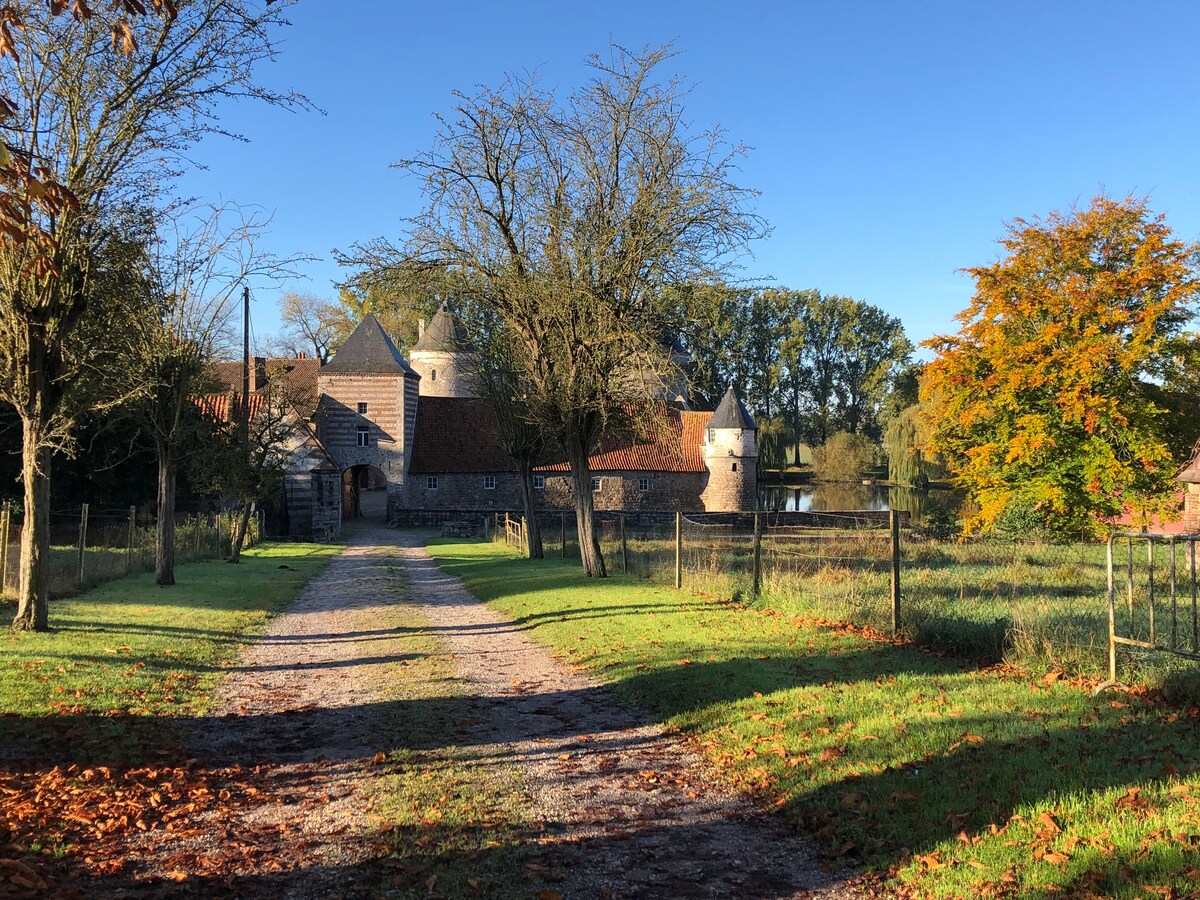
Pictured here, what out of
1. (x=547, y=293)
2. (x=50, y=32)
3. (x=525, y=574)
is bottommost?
(x=525, y=574)

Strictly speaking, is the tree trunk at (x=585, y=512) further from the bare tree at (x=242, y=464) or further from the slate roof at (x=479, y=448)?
the slate roof at (x=479, y=448)

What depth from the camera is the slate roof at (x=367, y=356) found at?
48906 millimetres

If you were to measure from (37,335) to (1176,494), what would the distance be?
30.6 m

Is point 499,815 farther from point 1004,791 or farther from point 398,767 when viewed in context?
point 1004,791

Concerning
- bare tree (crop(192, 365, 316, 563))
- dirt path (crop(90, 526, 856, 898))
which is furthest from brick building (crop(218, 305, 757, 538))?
dirt path (crop(90, 526, 856, 898))

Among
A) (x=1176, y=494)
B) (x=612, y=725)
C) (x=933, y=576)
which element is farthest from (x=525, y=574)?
(x=1176, y=494)

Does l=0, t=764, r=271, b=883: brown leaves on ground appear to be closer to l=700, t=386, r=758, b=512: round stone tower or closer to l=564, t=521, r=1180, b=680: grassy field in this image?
l=564, t=521, r=1180, b=680: grassy field

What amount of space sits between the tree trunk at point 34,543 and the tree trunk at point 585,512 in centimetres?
971

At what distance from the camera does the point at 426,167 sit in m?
19.1

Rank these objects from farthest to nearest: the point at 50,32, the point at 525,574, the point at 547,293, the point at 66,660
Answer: the point at 525,574 → the point at 547,293 → the point at 50,32 → the point at 66,660

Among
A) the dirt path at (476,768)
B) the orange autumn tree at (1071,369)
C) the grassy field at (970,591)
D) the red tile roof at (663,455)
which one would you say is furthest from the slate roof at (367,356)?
the dirt path at (476,768)

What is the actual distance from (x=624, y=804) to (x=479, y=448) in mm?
46040

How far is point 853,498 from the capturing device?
2532 inches

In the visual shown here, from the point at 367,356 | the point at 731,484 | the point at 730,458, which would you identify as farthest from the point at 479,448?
the point at 731,484
